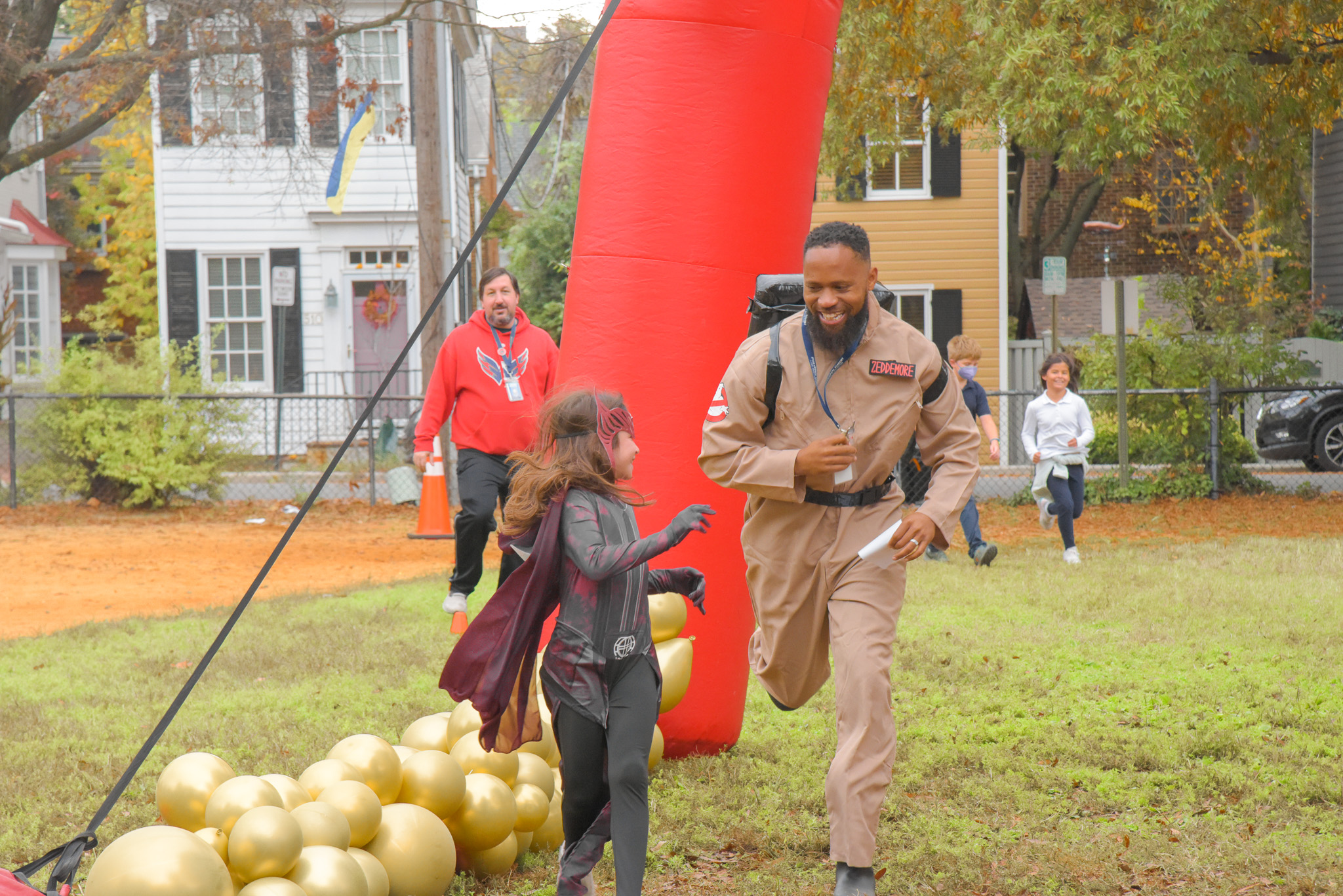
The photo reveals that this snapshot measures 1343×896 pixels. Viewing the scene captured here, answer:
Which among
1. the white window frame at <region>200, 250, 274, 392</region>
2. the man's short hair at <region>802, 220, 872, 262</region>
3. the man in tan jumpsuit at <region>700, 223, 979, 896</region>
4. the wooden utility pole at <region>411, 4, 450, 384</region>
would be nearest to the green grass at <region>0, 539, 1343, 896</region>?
the man in tan jumpsuit at <region>700, 223, 979, 896</region>

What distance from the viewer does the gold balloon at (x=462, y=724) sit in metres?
4.24

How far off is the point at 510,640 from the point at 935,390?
5.05 feet

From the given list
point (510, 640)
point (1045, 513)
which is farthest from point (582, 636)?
point (1045, 513)

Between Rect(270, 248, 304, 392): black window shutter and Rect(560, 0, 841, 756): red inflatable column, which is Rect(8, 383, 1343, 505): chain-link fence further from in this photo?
Rect(560, 0, 841, 756): red inflatable column

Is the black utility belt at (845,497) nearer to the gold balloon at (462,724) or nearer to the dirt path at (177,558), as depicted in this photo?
the gold balloon at (462,724)

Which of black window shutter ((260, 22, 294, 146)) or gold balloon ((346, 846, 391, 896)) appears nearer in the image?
gold balloon ((346, 846, 391, 896))

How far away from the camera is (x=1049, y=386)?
10469 mm

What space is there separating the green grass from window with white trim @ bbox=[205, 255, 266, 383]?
14.6 m

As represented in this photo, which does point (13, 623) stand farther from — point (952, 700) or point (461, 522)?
point (952, 700)

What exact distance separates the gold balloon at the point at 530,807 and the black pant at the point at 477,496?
126 inches

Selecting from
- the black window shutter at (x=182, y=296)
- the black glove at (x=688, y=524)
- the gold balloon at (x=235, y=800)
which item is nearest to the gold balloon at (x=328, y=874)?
the gold balloon at (x=235, y=800)

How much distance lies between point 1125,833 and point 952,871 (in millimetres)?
737

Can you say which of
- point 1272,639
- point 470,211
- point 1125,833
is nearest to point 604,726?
point 1125,833

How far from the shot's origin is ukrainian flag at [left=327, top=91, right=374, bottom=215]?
20953mm
